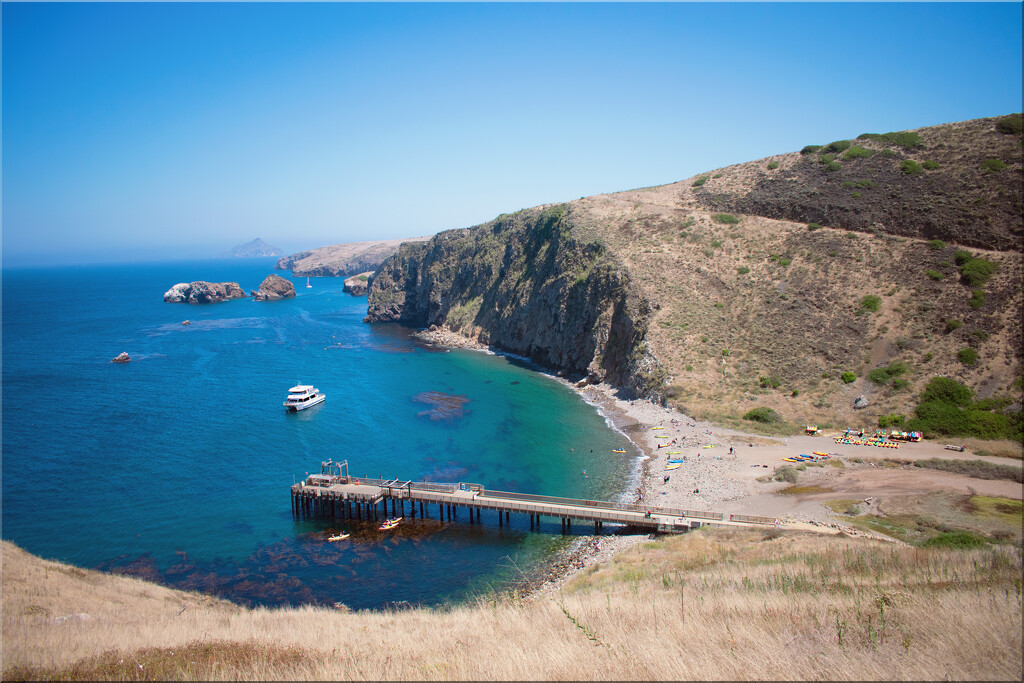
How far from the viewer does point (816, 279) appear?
63250 millimetres

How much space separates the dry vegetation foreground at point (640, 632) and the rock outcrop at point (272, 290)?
557 ft

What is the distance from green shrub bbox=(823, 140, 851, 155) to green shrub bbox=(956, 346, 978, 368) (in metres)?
45.4

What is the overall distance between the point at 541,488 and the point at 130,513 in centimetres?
3018

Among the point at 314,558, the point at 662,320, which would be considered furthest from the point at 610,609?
the point at 662,320

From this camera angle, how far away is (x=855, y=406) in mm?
48562

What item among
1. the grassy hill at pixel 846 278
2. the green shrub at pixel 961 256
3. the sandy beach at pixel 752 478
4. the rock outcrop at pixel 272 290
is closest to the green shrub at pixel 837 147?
the grassy hill at pixel 846 278

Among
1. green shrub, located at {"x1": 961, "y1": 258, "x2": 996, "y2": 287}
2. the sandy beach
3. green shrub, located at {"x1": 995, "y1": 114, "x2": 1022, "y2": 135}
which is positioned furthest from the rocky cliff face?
green shrub, located at {"x1": 995, "y1": 114, "x2": 1022, "y2": 135}

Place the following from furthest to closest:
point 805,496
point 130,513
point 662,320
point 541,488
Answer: point 662,320 < point 541,488 < point 130,513 < point 805,496

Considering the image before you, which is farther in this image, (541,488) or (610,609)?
(541,488)

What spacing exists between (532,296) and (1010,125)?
2599 inches

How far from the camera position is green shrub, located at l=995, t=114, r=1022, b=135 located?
64188mm

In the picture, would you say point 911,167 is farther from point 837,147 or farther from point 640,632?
point 640,632

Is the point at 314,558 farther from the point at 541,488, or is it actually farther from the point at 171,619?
the point at 541,488

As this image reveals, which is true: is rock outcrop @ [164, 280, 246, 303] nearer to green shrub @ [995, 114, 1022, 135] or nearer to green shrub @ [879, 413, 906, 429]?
green shrub @ [879, 413, 906, 429]
